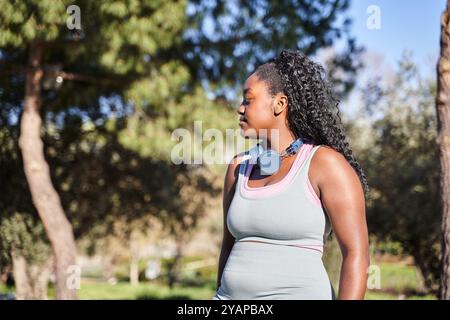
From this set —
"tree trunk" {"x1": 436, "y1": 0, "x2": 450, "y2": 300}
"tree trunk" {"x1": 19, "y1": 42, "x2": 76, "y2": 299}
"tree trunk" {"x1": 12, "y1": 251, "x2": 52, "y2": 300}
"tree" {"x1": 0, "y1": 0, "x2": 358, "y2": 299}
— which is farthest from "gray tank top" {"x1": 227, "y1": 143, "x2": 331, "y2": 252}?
"tree trunk" {"x1": 12, "y1": 251, "x2": 52, "y2": 300}

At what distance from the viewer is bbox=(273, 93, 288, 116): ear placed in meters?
2.00

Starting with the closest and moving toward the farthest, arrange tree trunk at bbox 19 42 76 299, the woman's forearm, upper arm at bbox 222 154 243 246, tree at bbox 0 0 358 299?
1. the woman's forearm
2. upper arm at bbox 222 154 243 246
3. tree at bbox 0 0 358 299
4. tree trunk at bbox 19 42 76 299

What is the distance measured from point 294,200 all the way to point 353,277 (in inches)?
10.8

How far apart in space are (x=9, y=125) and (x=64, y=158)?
159 cm

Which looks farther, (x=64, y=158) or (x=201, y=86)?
(x=64, y=158)

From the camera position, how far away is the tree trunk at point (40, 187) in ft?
30.9

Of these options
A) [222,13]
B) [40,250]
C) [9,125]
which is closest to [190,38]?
[222,13]

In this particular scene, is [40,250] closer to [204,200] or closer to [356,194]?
[204,200]

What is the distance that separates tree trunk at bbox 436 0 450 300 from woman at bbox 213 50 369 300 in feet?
11.0

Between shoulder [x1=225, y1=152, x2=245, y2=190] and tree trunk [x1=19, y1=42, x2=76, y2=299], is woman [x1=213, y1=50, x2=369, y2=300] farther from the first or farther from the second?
tree trunk [x1=19, y1=42, x2=76, y2=299]

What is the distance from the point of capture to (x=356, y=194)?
5.74 feet

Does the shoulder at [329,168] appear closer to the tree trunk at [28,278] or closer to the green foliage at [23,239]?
the green foliage at [23,239]

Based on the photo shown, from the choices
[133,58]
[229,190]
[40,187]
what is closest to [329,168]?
[229,190]

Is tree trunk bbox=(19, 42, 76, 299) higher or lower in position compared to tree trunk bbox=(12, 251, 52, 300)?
higher
